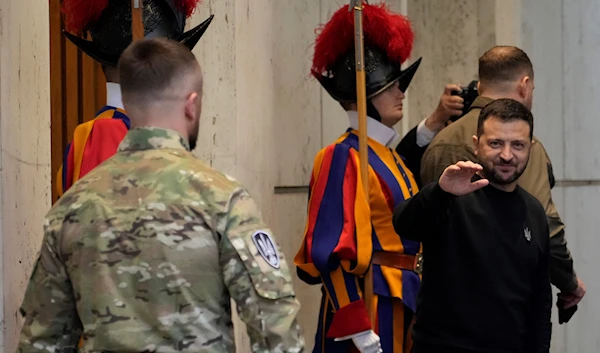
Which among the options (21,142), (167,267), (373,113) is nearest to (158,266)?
(167,267)

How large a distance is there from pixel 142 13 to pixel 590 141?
3.44 metres

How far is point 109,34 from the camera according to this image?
3041mm

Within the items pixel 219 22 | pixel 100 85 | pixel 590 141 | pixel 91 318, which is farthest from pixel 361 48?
pixel 590 141

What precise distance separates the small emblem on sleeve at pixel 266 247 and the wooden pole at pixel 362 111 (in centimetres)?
133

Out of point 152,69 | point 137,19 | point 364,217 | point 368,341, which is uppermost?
point 137,19

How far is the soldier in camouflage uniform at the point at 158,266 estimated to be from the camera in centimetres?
197

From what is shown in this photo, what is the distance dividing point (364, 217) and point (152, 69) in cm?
140

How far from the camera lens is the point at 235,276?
1.98 m

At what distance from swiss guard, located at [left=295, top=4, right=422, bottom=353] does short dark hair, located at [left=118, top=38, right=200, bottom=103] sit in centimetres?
132

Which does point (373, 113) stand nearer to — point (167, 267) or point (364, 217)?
point (364, 217)

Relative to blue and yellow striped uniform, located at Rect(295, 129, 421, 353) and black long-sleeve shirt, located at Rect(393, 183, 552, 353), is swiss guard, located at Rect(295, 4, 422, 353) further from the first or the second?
black long-sleeve shirt, located at Rect(393, 183, 552, 353)

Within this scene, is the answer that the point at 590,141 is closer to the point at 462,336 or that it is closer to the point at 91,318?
the point at 462,336

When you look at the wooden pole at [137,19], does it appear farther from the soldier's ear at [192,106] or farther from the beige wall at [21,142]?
the soldier's ear at [192,106]

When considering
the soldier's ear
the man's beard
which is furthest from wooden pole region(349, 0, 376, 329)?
the soldier's ear
